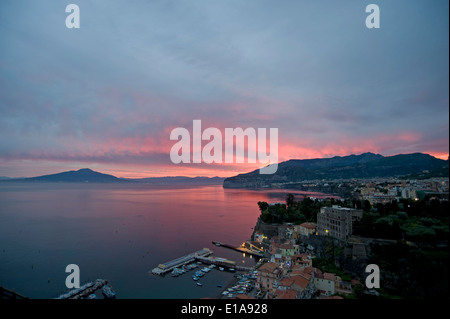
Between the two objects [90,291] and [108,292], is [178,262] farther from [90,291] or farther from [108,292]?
[90,291]

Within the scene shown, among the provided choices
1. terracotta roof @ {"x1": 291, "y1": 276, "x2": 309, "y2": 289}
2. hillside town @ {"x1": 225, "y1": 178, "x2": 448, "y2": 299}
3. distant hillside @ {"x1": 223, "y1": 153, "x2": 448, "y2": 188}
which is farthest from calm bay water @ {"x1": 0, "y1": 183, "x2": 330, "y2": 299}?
distant hillside @ {"x1": 223, "y1": 153, "x2": 448, "y2": 188}

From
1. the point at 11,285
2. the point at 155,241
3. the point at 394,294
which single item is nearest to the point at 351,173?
the point at 155,241

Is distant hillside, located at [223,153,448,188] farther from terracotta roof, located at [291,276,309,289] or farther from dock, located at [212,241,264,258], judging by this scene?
terracotta roof, located at [291,276,309,289]

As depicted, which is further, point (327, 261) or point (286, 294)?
point (327, 261)

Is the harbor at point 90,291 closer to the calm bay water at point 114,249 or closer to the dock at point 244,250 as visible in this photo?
the calm bay water at point 114,249

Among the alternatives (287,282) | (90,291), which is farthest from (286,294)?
(90,291)
